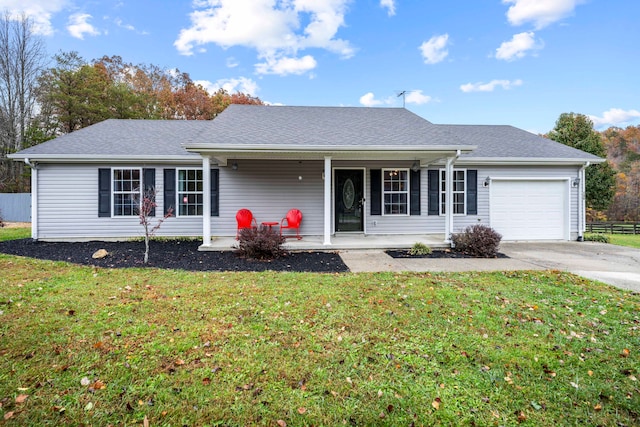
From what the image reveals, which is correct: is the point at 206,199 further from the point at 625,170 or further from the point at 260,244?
the point at 625,170

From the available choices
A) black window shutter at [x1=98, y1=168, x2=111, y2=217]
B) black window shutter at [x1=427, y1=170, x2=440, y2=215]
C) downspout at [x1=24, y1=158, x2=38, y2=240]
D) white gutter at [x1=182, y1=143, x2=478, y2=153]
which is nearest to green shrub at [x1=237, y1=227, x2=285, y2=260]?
white gutter at [x1=182, y1=143, x2=478, y2=153]

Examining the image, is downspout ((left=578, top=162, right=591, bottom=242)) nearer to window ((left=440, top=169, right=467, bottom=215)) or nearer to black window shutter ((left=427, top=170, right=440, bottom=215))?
window ((left=440, top=169, right=467, bottom=215))

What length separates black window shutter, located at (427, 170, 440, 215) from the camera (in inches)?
374

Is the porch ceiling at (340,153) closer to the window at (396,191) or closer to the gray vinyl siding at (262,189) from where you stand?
the gray vinyl siding at (262,189)

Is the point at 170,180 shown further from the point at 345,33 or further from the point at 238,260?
the point at 345,33

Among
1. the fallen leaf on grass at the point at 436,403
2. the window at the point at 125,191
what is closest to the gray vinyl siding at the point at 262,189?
the window at the point at 125,191

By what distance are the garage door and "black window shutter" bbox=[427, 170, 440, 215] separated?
1710 millimetres

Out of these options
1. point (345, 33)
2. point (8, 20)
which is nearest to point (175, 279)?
point (345, 33)

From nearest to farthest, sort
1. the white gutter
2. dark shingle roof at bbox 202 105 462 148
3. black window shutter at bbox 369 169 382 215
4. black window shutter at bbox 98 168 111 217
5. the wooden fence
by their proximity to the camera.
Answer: the white gutter
dark shingle roof at bbox 202 105 462 148
black window shutter at bbox 98 168 111 217
black window shutter at bbox 369 169 382 215
the wooden fence

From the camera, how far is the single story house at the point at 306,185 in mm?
8773

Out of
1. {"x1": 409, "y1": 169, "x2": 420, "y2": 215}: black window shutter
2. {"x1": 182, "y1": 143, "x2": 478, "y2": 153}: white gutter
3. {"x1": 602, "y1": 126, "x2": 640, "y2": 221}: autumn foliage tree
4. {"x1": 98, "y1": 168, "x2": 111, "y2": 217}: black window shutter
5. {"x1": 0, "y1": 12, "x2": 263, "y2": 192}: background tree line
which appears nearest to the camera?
{"x1": 182, "y1": 143, "x2": 478, "y2": 153}: white gutter

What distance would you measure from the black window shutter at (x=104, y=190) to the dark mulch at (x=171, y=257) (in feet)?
4.13

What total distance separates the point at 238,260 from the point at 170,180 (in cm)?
446

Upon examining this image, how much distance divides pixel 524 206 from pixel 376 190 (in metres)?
4.78
